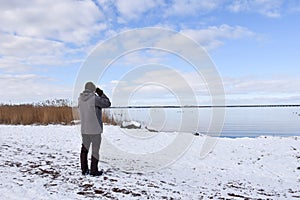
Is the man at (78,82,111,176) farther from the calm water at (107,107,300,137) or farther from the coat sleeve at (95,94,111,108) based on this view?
the calm water at (107,107,300,137)

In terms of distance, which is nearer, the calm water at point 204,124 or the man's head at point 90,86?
the man's head at point 90,86

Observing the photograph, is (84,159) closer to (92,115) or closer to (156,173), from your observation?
(92,115)

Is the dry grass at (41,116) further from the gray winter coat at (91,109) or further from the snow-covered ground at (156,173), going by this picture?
the gray winter coat at (91,109)

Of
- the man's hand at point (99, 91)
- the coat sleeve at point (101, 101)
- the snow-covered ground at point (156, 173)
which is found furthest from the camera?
the man's hand at point (99, 91)

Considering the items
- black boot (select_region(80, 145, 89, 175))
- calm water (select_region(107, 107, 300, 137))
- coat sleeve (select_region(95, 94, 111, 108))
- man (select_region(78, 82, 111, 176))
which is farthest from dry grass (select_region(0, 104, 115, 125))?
coat sleeve (select_region(95, 94, 111, 108))

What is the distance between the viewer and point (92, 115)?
697 cm

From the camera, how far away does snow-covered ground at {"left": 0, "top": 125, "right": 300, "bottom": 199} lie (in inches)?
237

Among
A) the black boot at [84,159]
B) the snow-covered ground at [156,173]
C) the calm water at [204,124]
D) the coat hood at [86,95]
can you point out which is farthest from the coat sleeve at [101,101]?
the calm water at [204,124]

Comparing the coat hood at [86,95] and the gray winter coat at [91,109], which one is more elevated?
the coat hood at [86,95]

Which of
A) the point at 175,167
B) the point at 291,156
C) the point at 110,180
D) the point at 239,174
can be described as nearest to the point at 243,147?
the point at 291,156

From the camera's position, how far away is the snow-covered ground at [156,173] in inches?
237

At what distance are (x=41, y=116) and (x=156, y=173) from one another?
12871 mm

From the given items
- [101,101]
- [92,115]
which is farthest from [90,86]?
[92,115]

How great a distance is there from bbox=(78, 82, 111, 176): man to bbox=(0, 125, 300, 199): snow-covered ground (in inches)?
24.0
